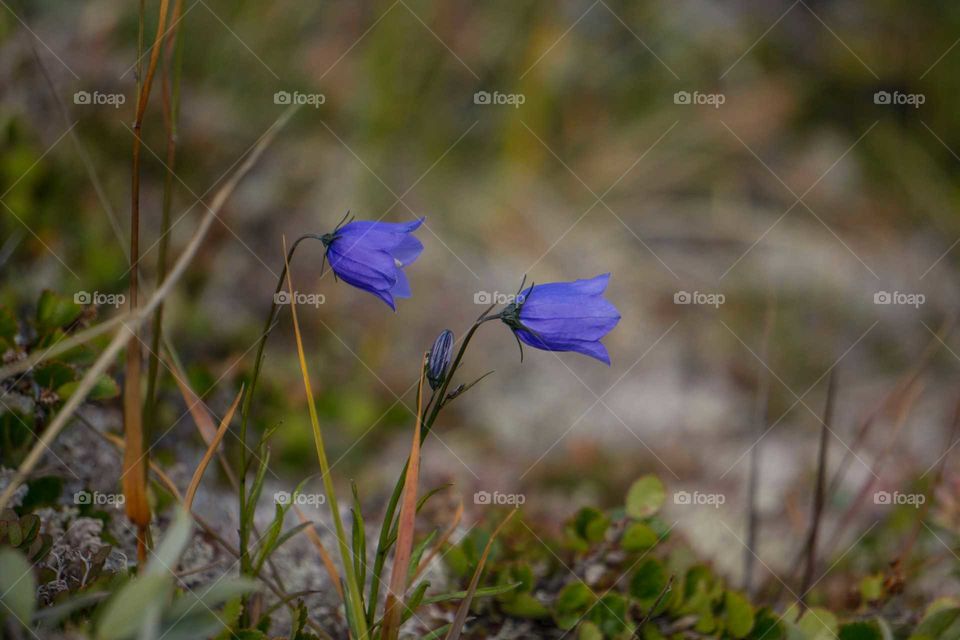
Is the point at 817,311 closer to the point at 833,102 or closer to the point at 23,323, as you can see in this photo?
the point at 833,102

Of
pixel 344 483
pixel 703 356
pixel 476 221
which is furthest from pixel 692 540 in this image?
pixel 476 221

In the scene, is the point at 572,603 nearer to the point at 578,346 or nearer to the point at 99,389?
the point at 578,346

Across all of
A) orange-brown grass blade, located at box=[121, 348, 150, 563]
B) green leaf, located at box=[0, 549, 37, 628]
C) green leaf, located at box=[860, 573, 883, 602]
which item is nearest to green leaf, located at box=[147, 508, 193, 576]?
green leaf, located at box=[0, 549, 37, 628]

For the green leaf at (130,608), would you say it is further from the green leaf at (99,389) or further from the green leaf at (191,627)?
the green leaf at (99,389)

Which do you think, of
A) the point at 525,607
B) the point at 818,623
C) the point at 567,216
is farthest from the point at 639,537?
the point at 567,216

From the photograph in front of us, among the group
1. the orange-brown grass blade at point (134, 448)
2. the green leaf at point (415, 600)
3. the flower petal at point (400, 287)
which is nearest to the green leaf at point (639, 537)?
the green leaf at point (415, 600)
